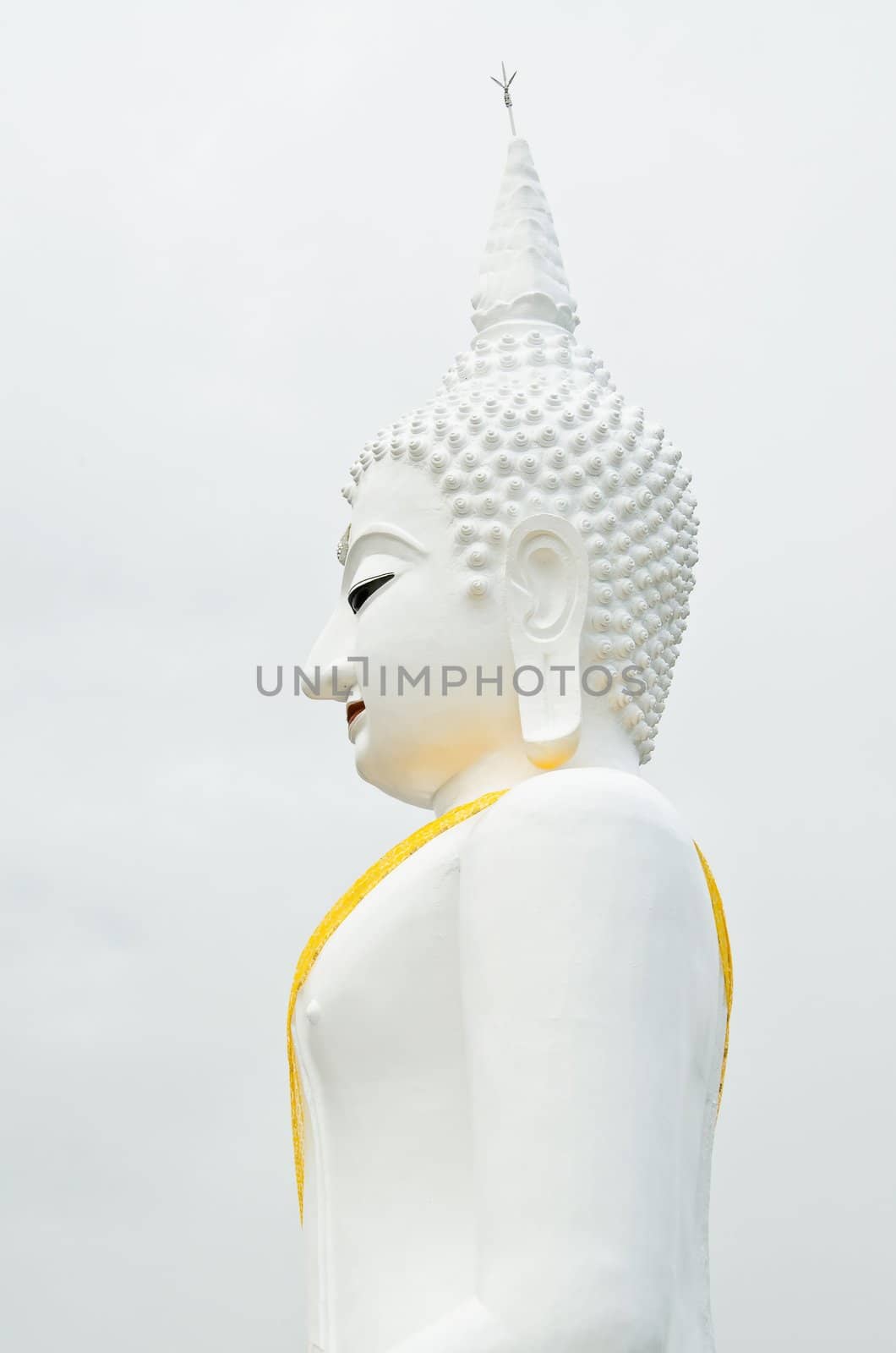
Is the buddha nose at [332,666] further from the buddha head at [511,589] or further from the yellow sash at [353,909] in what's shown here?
the yellow sash at [353,909]

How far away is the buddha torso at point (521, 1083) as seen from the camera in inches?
167

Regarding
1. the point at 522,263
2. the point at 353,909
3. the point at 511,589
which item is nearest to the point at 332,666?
the point at 511,589

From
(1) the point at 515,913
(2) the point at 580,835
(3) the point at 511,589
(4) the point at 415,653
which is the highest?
(3) the point at 511,589

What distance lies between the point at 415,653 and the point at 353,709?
0.40m

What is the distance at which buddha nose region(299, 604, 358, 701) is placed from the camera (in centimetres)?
561

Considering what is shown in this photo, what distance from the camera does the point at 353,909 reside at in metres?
5.20

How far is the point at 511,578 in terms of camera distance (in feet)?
17.5

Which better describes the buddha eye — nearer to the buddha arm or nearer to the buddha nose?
the buddha nose

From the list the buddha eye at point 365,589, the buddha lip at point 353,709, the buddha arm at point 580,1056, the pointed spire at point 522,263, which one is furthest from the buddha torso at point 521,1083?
the pointed spire at point 522,263

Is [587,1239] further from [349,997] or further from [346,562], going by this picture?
[346,562]

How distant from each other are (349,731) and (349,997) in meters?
1.03

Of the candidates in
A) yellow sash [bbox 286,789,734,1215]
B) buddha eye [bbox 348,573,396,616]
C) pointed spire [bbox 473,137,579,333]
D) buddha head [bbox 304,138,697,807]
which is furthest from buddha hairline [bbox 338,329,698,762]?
yellow sash [bbox 286,789,734,1215]

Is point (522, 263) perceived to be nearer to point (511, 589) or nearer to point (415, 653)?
point (511, 589)

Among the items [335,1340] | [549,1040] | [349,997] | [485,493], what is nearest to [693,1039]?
[549,1040]
